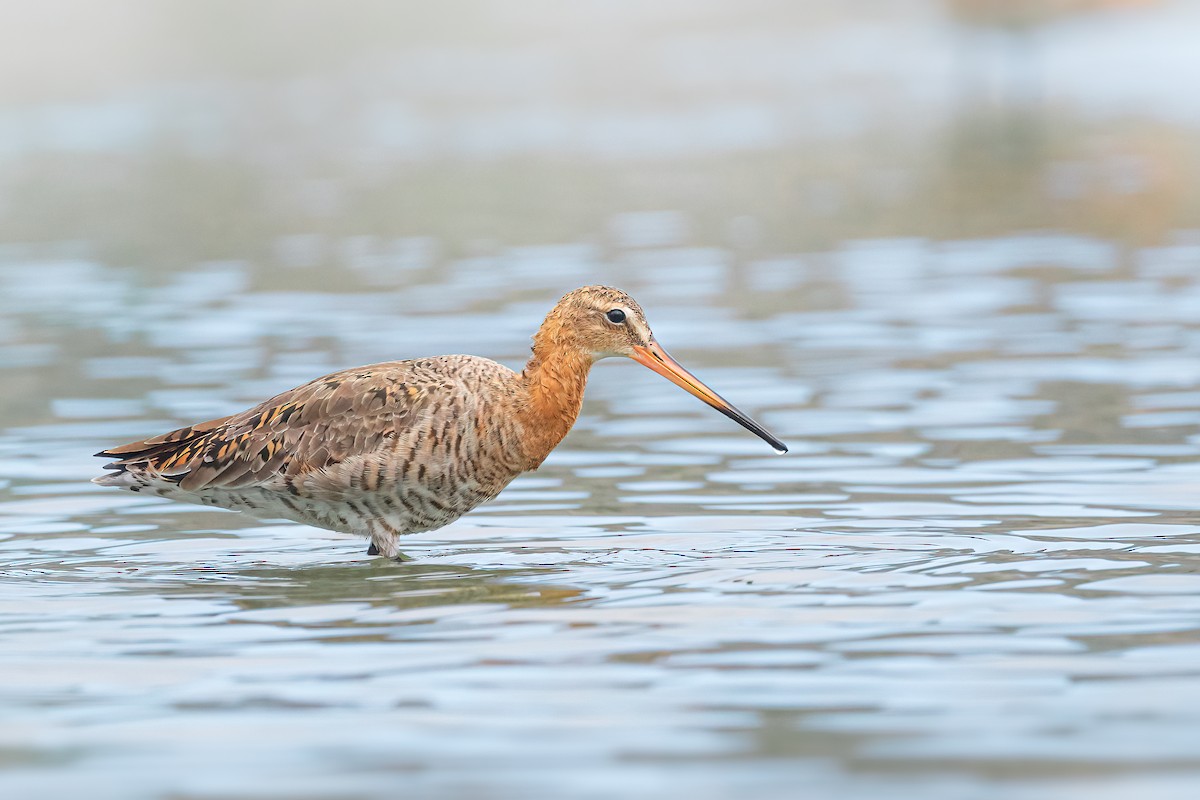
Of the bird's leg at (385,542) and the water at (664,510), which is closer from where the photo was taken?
the water at (664,510)

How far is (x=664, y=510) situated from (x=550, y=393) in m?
1.13

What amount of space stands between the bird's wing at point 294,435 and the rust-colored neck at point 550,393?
414mm

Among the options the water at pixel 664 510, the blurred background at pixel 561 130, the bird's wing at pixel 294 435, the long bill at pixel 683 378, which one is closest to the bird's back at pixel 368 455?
the bird's wing at pixel 294 435

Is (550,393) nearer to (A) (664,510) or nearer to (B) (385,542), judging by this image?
(B) (385,542)

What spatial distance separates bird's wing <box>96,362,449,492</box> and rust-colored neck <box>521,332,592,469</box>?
0.41 metres

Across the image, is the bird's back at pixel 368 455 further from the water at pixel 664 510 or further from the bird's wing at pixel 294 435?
the water at pixel 664 510

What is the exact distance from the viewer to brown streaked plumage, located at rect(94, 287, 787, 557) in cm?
893

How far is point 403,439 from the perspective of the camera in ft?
29.2

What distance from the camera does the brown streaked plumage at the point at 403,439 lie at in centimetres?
893

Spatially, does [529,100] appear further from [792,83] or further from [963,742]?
[963,742]

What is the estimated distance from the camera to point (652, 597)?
7.93 meters

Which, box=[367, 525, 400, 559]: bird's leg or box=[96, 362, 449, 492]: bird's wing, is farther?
box=[367, 525, 400, 559]: bird's leg

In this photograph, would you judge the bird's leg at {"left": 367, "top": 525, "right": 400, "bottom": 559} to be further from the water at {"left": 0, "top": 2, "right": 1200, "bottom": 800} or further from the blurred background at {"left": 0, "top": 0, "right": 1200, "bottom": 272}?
the blurred background at {"left": 0, "top": 0, "right": 1200, "bottom": 272}

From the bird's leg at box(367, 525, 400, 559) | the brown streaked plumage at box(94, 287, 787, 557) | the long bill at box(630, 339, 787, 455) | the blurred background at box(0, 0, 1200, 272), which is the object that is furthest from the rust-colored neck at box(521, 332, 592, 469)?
the blurred background at box(0, 0, 1200, 272)
